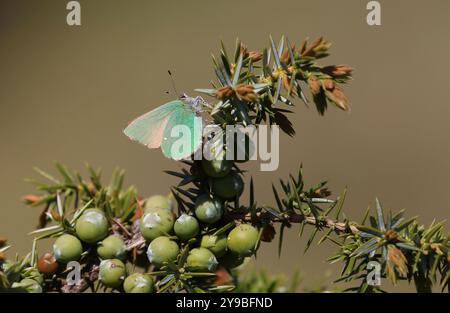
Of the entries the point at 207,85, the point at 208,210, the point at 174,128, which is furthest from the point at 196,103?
the point at 207,85

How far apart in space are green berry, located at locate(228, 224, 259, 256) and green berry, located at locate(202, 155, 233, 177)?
12cm

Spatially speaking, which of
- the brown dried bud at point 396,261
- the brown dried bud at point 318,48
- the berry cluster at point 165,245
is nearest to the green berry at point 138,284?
the berry cluster at point 165,245

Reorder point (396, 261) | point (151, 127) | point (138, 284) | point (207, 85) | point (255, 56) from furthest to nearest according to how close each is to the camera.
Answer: point (207, 85) → point (151, 127) → point (255, 56) → point (138, 284) → point (396, 261)

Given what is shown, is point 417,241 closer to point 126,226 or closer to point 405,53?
point 126,226

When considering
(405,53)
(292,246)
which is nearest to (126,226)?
(292,246)

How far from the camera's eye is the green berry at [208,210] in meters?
1.23

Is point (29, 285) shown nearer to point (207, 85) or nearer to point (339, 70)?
point (339, 70)

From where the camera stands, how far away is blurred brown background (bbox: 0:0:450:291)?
16.5 feet

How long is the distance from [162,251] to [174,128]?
31 cm

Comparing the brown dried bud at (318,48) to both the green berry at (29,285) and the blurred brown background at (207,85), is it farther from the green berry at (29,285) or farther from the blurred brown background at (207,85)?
the blurred brown background at (207,85)

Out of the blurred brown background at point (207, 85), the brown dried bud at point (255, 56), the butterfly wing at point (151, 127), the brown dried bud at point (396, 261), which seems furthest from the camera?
the blurred brown background at point (207, 85)

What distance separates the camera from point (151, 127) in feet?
4.99

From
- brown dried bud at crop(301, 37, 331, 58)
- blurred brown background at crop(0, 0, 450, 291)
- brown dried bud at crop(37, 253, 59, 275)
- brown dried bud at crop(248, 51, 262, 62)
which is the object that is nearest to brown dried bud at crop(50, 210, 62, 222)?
brown dried bud at crop(37, 253, 59, 275)

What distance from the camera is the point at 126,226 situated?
142 cm
